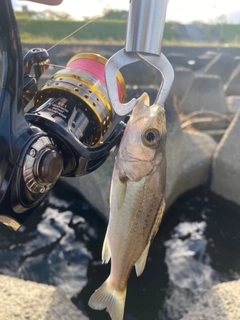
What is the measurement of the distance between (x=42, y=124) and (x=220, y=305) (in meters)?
1.66

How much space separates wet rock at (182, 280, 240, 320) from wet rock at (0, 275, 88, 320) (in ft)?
2.29

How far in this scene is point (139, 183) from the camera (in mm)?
1183

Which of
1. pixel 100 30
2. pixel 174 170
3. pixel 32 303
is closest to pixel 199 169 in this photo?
pixel 174 170

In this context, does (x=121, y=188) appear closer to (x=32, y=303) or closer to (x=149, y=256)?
(x=32, y=303)

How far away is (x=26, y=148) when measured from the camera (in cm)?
95

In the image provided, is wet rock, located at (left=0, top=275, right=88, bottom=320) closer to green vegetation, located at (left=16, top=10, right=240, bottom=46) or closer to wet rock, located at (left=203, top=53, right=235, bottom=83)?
green vegetation, located at (left=16, top=10, right=240, bottom=46)

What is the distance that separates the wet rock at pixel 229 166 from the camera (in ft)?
13.4

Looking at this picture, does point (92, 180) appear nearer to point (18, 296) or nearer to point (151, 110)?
point (18, 296)

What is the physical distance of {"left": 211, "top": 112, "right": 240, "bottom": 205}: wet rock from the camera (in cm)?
408

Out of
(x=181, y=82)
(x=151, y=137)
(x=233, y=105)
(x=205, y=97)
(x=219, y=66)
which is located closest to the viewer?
(x=151, y=137)

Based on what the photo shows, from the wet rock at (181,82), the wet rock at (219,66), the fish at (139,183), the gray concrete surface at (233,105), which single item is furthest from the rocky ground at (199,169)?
the wet rock at (219,66)

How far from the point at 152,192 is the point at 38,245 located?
2553 mm

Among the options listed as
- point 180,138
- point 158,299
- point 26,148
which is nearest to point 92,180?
point 180,138

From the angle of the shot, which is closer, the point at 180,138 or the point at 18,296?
the point at 18,296
